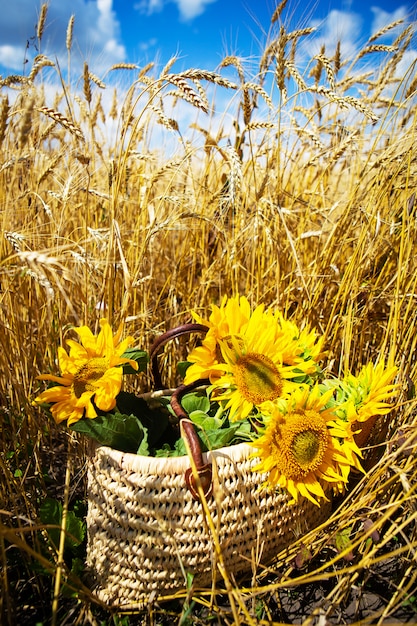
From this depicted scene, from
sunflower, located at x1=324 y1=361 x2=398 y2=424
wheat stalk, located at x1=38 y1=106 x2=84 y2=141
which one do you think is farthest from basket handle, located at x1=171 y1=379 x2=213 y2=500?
wheat stalk, located at x1=38 y1=106 x2=84 y2=141

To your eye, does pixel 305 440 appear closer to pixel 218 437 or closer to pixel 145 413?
pixel 218 437

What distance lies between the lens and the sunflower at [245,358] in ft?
2.42

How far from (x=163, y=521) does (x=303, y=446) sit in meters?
0.24

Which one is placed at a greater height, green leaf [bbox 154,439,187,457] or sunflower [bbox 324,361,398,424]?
sunflower [bbox 324,361,398,424]

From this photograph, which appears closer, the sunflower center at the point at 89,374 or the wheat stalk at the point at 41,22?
the sunflower center at the point at 89,374

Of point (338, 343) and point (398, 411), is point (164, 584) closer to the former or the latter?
point (398, 411)

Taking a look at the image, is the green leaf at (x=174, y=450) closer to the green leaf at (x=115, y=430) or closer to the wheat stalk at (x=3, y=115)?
the green leaf at (x=115, y=430)

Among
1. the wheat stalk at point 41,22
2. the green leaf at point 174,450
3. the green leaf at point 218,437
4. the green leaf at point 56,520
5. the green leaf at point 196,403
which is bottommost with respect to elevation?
the green leaf at point 56,520

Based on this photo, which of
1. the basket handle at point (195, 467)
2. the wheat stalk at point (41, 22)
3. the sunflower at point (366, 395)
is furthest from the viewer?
the wheat stalk at point (41, 22)

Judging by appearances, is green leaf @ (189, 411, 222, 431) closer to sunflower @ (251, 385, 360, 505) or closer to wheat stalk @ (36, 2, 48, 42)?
sunflower @ (251, 385, 360, 505)

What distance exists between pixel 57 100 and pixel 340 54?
121cm

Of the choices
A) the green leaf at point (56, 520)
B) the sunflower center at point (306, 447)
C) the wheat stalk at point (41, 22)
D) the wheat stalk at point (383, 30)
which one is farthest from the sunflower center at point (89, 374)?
the wheat stalk at point (383, 30)

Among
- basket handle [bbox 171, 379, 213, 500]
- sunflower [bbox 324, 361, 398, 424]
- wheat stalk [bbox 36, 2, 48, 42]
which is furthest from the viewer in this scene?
wheat stalk [bbox 36, 2, 48, 42]

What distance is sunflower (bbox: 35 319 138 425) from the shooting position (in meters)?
0.69
